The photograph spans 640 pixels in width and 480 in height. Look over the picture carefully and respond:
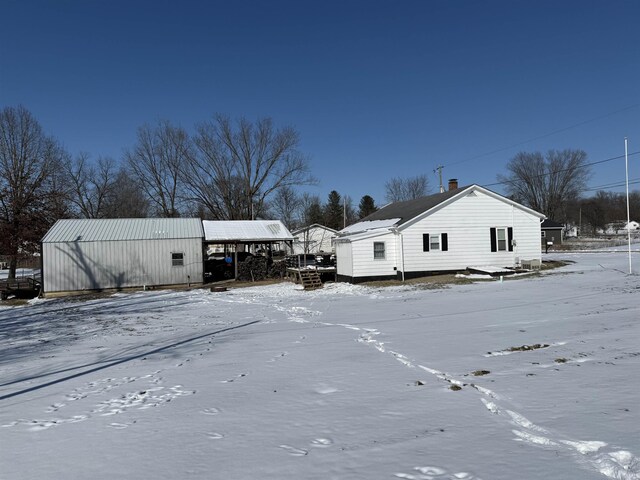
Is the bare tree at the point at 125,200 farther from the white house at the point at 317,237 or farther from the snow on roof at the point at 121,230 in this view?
the snow on roof at the point at 121,230

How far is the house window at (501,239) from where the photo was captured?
2475 centimetres

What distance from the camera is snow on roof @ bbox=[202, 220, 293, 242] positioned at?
88.6 feet

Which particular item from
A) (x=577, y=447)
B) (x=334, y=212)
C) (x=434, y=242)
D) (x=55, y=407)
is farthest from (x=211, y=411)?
(x=334, y=212)

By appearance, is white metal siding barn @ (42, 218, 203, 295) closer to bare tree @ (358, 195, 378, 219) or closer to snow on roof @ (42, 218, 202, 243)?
snow on roof @ (42, 218, 202, 243)

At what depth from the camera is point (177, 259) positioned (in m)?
25.3

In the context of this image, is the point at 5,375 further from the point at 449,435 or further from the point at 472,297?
the point at 472,297

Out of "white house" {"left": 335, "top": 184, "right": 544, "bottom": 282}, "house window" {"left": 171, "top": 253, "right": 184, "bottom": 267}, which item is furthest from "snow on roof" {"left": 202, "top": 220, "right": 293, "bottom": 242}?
"white house" {"left": 335, "top": 184, "right": 544, "bottom": 282}

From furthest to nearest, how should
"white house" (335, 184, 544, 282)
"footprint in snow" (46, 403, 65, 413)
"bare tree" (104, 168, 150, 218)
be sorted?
"bare tree" (104, 168, 150, 218) → "white house" (335, 184, 544, 282) → "footprint in snow" (46, 403, 65, 413)

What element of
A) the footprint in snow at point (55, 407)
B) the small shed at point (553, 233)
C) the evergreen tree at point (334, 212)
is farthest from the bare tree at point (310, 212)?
the footprint in snow at point (55, 407)

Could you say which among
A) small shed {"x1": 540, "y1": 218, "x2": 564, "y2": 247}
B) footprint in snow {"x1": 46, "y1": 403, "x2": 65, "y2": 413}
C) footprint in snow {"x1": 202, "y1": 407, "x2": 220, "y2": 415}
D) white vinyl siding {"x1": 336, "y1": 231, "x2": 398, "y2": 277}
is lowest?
footprint in snow {"x1": 46, "y1": 403, "x2": 65, "y2": 413}

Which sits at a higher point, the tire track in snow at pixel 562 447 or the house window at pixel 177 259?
the house window at pixel 177 259

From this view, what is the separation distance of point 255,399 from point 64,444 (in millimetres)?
2092

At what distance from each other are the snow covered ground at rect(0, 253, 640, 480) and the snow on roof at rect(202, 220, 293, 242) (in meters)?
15.3

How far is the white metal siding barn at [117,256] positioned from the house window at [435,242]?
1286 centimetres
